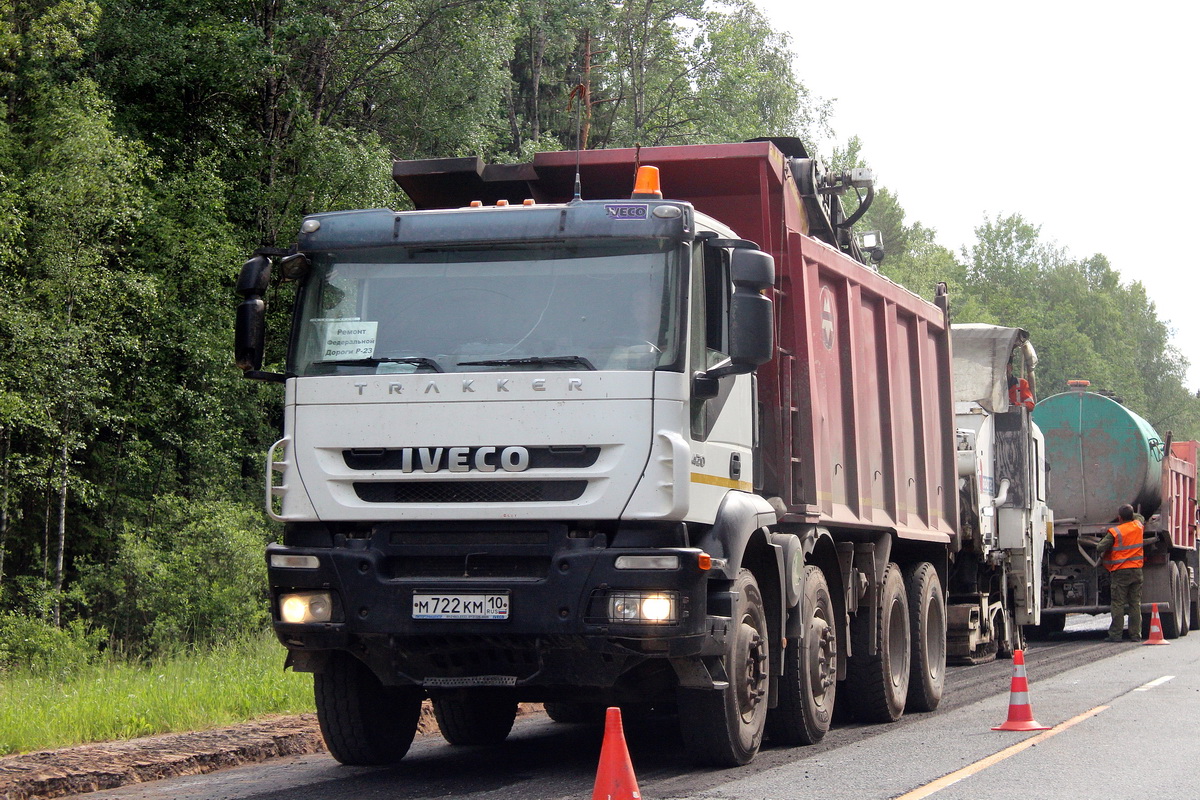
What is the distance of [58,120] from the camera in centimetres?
2044

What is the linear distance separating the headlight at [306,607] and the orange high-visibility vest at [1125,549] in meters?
15.0

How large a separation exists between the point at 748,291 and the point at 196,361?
17013mm

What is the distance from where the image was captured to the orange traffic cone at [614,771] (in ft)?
18.3

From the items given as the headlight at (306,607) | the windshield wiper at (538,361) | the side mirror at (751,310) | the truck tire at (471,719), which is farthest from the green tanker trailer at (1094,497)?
the headlight at (306,607)

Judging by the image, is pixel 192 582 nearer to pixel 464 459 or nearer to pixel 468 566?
pixel 468 566

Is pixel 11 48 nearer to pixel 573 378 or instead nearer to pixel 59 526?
pixel 59 526

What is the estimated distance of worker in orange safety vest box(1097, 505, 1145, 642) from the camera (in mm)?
19469

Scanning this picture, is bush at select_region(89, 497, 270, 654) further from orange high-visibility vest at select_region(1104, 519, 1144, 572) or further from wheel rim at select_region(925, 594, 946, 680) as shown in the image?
orange high-visibility vest at select_region(1104, 519, 1144, 572)

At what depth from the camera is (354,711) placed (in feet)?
25.7

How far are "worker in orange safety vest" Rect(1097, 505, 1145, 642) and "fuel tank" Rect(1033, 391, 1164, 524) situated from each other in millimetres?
730

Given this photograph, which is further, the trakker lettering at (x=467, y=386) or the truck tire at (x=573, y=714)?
the truck tire at (x=573, y=714)

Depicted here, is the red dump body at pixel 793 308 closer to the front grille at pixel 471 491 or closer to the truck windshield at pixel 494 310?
the truck windshield at pixel 494 310

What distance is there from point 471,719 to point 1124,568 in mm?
13097

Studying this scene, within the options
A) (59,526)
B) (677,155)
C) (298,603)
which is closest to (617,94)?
(59,526)
